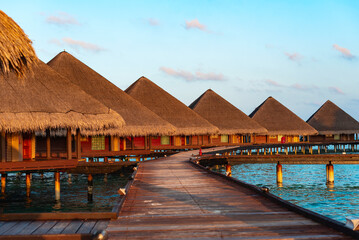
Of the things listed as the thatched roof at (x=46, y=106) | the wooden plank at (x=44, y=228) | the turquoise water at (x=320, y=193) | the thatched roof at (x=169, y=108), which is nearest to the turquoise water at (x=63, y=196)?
the thatched roof at (x=46, y=106)

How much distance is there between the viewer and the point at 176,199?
866 centimetres

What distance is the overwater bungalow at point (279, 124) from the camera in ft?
163

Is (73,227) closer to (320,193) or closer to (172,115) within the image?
(320,193)

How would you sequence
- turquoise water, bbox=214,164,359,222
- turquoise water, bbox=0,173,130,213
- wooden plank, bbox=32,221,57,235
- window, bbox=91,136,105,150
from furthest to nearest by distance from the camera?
window, bbox=91,136,105,150
turquoise water, bbox=0,173,130,213
turquoise water, bbox=214,164,359,222
wooden plank, bbox=32,221,57,235

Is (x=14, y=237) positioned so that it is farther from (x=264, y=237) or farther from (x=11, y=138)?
(x=11, y=138)

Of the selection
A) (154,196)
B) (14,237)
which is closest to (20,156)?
(154,196)

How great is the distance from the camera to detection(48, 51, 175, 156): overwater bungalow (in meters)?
28.4

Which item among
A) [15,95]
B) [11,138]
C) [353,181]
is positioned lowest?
[353,181]

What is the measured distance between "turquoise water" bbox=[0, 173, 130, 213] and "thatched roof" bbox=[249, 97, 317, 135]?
27.6 meters

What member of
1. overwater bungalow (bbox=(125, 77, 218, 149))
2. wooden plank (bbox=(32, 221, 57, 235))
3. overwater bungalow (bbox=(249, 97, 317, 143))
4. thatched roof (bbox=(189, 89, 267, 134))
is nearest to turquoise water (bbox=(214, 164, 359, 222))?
overwater bungalow (bbox=(125, 77, 218, 149))

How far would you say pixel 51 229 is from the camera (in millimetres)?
5844

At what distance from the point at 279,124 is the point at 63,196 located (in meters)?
36.1

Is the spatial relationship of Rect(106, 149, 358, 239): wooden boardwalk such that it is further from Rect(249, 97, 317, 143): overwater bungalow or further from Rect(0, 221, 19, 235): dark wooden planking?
Rect(249, 97, 317, 143): overwater bungalow

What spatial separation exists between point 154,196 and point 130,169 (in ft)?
45.5
